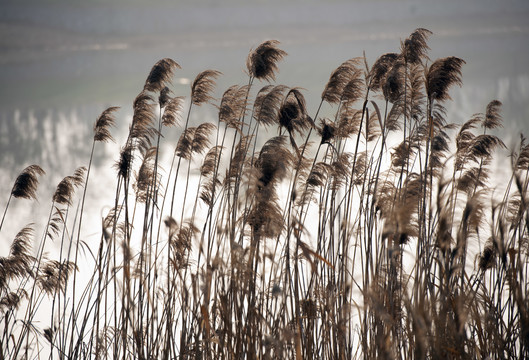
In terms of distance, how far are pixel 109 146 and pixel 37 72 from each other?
291 inches

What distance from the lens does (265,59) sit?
392 centimetres

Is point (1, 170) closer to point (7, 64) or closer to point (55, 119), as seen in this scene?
point (55, 119)

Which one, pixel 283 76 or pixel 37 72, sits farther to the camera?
pixel 37 72

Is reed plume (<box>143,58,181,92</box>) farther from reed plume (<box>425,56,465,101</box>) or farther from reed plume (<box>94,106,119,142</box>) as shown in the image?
reed plume (<box>425,56,465,101</box>)

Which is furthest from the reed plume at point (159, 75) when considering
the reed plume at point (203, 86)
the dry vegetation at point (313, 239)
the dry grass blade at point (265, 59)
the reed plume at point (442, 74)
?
the reed plume at point (442, 74)

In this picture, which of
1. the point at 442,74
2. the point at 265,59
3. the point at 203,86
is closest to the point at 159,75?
the point at 203,86

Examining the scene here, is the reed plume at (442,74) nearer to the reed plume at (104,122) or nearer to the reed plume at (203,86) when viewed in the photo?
the reed plume at (203,86)

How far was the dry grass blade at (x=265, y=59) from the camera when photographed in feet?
12.7

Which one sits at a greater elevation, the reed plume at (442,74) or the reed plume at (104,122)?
the reed plume at (104,122)

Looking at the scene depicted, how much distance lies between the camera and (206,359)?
333 cm

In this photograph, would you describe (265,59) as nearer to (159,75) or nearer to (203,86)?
(203,86)

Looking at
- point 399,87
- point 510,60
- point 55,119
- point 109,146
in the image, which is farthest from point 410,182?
point 510,60

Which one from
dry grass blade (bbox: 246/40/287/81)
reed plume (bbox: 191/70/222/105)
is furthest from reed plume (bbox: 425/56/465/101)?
reed plume (bbox: 191/70/222/105)

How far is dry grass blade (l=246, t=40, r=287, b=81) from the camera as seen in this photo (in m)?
3.88
